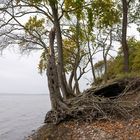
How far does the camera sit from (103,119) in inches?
705

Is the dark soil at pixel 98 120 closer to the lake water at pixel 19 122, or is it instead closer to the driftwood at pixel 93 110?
the driftwood at pixel 93 110

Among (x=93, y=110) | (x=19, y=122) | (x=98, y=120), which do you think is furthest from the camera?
(x=19, y=122)

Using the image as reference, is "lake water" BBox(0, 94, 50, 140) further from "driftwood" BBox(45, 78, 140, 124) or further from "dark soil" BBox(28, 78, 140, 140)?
"dark soil" BBox(28, 78, 140, 140)

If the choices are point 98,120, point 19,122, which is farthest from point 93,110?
point 19,122

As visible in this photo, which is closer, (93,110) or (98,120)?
(98,120)

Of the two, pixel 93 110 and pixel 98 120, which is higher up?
pixel 93 110

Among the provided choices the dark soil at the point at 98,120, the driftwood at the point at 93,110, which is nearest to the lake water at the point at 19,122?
the driftwood at the point at 93,110

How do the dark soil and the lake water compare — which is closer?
the dark soil

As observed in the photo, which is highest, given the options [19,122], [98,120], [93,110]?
[93,110]

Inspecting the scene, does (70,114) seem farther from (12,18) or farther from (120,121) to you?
(12,18)

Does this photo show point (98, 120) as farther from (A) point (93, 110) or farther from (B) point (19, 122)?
(B) point (19, 122)

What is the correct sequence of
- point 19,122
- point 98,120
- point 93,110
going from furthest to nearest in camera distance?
1. point 19,122
2. point 93,110
3. point 98,120

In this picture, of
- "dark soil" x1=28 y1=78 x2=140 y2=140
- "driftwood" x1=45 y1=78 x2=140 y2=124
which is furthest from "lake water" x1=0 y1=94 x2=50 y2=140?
"dark soil" x1=28 y1=78 x2=140 y2=140

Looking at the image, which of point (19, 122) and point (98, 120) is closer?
point (98, 120)
